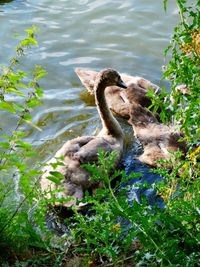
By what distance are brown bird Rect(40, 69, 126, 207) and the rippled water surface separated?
547 millimetres

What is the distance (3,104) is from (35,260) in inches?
50.3

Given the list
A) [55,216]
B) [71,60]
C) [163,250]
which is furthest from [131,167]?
[163,250]

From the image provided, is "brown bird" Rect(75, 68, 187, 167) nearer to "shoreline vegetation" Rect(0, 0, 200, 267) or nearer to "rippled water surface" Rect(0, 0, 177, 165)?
"rippled water surface" Rect(0, 0, 177, 165)

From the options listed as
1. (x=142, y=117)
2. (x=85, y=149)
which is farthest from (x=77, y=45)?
(x=85, y=149)

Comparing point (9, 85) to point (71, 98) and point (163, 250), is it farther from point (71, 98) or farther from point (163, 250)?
point (71, 98)

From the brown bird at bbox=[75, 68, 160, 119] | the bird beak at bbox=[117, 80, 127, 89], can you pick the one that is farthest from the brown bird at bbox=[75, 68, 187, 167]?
the bird beak at bbox=[117, 80, 127, 89]

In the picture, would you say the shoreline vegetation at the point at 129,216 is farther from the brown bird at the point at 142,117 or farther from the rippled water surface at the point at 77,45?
the rippled water surface at the point at 77,45

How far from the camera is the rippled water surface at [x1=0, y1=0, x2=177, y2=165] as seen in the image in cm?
889

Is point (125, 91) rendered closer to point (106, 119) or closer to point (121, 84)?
point (121, 84)

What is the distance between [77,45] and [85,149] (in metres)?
4.07

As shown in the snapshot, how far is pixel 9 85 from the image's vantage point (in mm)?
4273

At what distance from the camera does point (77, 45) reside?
1086cm

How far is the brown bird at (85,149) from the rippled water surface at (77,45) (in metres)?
0.55

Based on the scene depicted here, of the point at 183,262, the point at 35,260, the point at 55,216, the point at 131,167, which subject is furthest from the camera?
the point at 131,167
